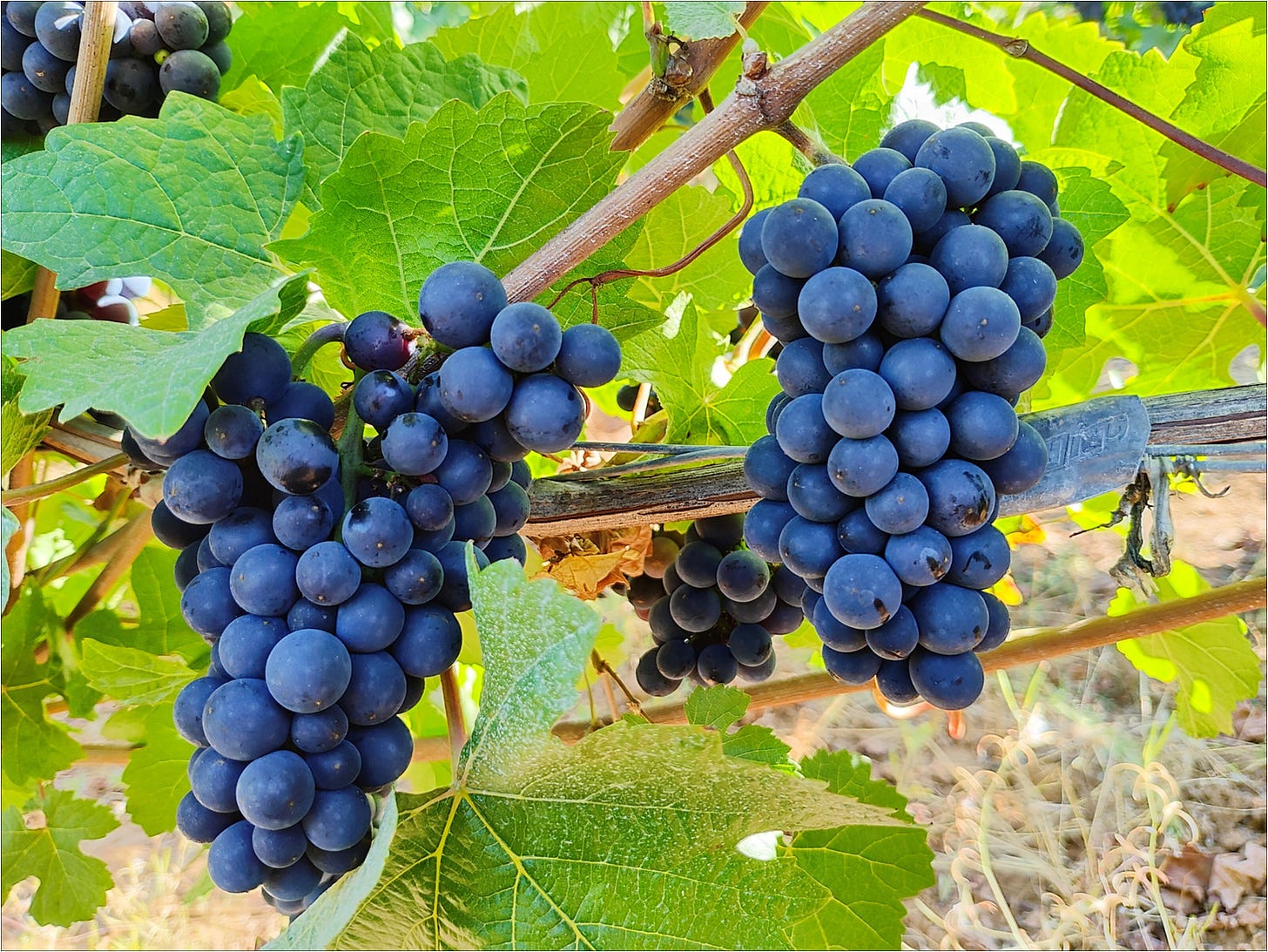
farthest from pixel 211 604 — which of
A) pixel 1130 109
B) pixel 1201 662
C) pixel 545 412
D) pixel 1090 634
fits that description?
pixel 1201 662

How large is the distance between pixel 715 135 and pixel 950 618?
0.92 feet

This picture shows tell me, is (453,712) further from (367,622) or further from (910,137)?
(910,137)

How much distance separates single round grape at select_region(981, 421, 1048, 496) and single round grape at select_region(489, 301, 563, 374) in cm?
23

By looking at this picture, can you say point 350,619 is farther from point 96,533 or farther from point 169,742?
point 96,533

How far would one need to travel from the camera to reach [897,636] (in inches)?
18.6

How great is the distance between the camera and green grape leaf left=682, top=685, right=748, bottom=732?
2.44ft

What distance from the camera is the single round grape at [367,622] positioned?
426 millimetres

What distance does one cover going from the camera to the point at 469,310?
43 cm

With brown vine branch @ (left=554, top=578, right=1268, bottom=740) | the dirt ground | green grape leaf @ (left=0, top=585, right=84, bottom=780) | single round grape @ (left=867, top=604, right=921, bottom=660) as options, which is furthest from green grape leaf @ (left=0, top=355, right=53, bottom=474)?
the dirt ground

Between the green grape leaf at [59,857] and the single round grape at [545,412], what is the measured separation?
0.75 m

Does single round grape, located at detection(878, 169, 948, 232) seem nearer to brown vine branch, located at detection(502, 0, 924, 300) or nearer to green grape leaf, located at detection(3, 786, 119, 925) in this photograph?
brown vine branch, located at detection(502, 0, 924, 300)

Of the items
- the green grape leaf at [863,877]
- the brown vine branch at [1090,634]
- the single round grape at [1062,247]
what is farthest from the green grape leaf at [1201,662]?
the single round grape at [1062,247]

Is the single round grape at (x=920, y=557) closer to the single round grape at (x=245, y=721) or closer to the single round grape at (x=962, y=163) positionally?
the single round grape at (x=962, y=163)

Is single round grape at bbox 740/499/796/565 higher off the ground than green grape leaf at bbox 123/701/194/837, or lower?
higher
